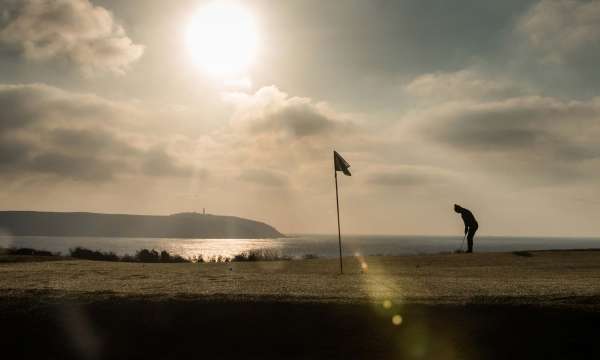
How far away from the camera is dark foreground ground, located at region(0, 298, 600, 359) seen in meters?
10.1

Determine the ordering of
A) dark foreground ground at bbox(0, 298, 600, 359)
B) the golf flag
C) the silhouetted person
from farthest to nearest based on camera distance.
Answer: the silhouetted person
the golf flag
dark foreground ground at bbox(0, 298, 600, 359)

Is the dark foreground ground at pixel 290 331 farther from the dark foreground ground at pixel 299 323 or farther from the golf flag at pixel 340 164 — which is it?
the golf flag at pixel 340 164

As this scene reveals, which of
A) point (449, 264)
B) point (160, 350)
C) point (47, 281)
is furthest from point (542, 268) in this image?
point (47, 281)

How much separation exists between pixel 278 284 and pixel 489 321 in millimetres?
7199

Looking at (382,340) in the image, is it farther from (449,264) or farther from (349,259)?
(349,259)

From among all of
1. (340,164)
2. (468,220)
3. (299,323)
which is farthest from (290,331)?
(468,220)

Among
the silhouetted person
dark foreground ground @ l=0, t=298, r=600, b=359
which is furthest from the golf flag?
the silhouetted person

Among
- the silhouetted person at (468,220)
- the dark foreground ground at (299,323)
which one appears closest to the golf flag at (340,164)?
the dark foreground ground at (299,323)

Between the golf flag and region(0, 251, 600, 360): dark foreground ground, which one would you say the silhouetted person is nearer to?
the golf flag

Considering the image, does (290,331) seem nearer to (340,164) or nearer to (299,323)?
(299,323)

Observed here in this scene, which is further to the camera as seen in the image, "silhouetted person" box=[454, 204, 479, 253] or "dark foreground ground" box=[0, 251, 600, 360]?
"silhouetted person" box=[454, 204, 479, 253]

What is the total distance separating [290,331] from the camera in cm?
1082

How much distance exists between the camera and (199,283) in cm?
1664

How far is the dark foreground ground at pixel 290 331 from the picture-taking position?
33.0 ft
